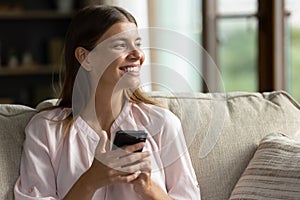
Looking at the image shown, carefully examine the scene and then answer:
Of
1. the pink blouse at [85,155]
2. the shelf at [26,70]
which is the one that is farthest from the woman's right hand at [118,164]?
the shelf at [26,70]

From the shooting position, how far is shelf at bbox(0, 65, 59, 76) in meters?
4.81

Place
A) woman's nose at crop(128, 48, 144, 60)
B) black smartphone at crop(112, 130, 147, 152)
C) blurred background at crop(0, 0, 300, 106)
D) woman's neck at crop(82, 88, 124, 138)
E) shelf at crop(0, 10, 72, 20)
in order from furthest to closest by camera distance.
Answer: shelf at crop(0, 10, 72, 20) < blurred background at crop(0, 0, 300, 106) < woman's neck at crop(82, 88, 124, 138) < woman's nose at crop(128, 48, 144, 60) < black smartphone at crop(112, 130, 147, 152)

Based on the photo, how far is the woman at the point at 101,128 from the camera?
68.4 inches

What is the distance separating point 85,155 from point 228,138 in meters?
0.44

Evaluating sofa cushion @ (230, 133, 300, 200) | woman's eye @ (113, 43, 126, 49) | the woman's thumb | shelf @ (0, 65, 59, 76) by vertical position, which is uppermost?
woman's eye @ (113, 43, 126, 49)

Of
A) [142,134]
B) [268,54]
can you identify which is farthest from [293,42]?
[142,134]

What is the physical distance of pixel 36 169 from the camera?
5.86 feet

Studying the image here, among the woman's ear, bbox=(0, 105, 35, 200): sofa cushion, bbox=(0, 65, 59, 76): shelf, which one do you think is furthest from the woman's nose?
bbox=(0, 65, 59, 76): shelf

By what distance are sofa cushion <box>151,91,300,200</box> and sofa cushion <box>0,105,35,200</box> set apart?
41 centimetres

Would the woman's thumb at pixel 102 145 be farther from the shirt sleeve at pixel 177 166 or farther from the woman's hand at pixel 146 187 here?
the shirt sleeve at pixel 177 166

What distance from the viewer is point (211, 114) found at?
2061 millimetres

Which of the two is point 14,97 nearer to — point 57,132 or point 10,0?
point 10,0

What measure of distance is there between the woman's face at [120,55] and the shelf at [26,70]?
3.06 metres

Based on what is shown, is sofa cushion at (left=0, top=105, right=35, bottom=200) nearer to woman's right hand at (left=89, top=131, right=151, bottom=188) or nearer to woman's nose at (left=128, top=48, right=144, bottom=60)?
woman's right hand at (left=89, top=131, right=151, bottom=188)
